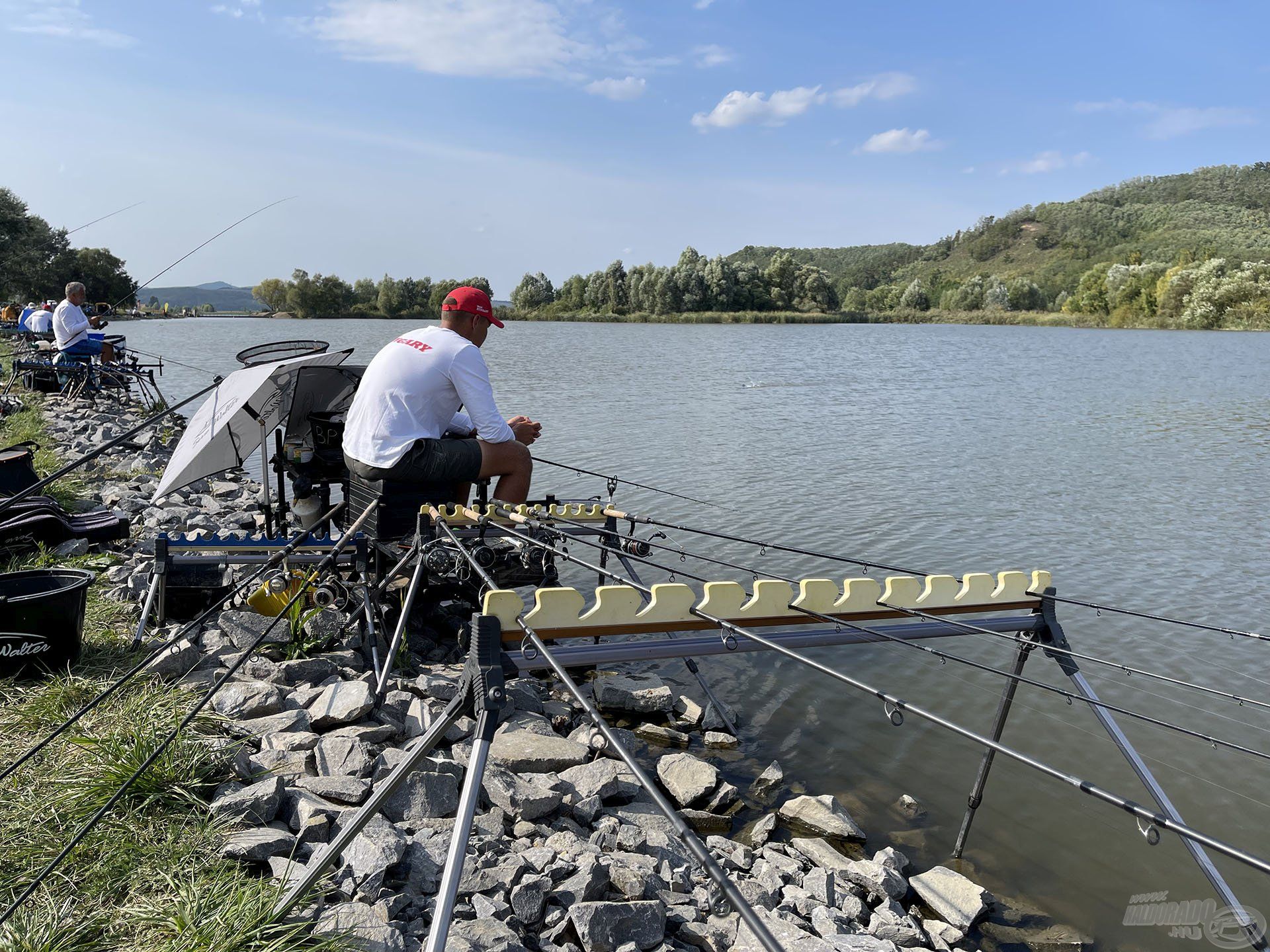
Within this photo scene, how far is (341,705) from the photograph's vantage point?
14.5 ft

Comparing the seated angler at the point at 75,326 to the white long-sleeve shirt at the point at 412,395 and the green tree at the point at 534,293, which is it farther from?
the green tree at the point at 534,293

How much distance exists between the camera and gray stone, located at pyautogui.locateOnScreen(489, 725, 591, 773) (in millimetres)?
4367

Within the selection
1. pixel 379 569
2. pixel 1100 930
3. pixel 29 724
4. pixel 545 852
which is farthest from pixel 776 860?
pixel 29 724

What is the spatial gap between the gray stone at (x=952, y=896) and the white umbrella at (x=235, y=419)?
5120 mm

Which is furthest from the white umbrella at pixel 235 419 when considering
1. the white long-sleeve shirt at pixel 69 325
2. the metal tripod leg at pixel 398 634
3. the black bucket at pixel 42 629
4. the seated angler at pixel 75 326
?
the white long-sleeve shirt at pixel 69 325

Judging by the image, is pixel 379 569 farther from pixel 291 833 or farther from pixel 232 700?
pixel 291 833

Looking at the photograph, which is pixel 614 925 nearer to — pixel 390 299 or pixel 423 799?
pixel 423 799

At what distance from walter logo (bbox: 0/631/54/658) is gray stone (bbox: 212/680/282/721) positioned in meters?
0.85

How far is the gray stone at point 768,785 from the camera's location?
4.78 meters

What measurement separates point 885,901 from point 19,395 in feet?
59.0

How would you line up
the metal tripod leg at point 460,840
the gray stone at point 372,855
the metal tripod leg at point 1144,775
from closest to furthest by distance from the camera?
the metal tripod leg at point 460,840 → the metal tripod leg at point 1144,775 → the gray stone at point 372,855

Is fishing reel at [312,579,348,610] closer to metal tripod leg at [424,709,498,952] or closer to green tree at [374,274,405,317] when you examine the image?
metal tripod leg at [424,709,498,952]

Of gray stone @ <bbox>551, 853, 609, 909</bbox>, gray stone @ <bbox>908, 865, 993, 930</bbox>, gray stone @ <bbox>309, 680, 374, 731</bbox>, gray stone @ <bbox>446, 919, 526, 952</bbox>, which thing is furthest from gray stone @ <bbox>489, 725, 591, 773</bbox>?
gray stone @ <bbox>908, 865, 993, 930</bbox>

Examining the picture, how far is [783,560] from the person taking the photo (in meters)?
8.73
